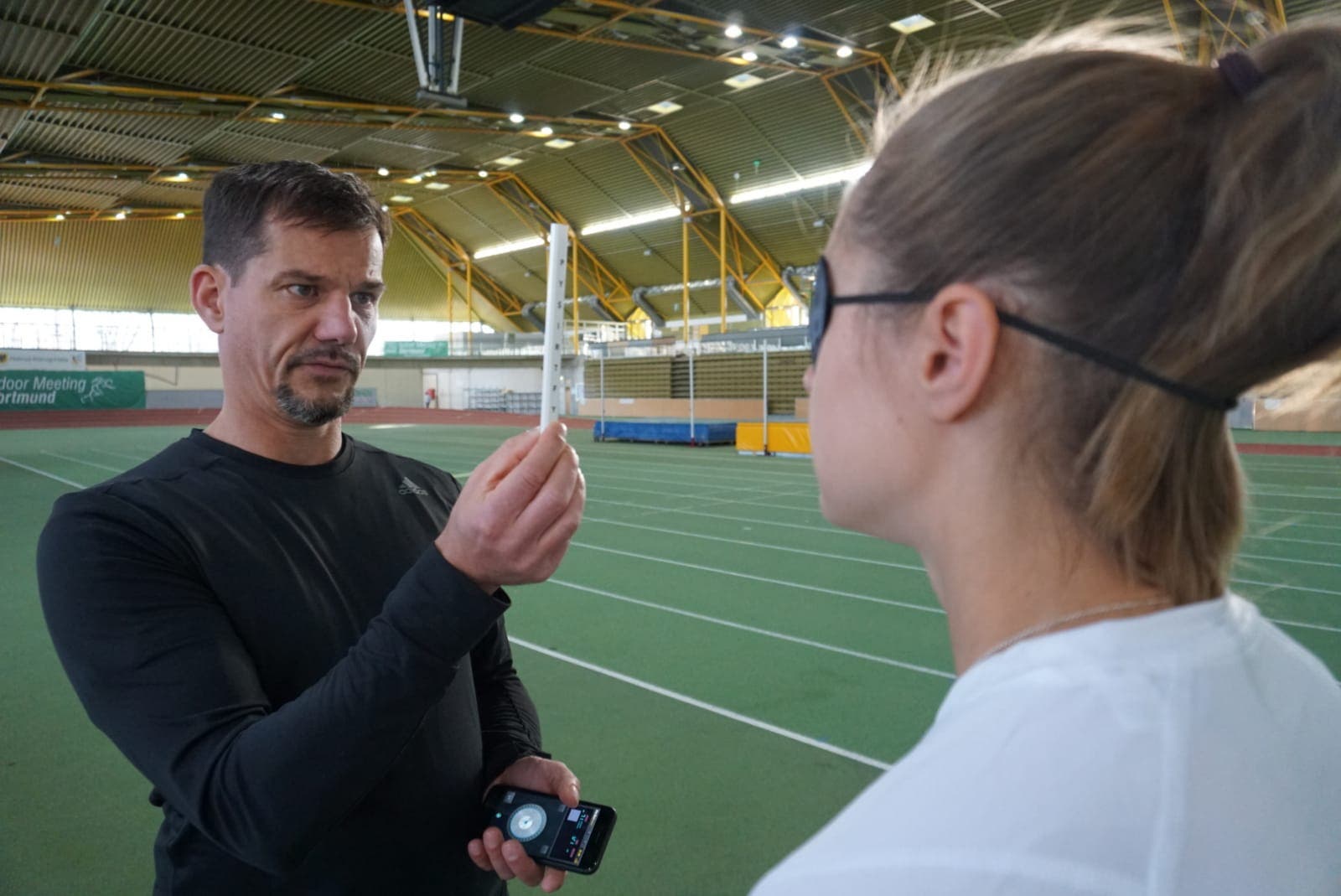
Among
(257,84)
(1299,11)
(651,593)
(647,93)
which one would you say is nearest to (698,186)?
(647,93)

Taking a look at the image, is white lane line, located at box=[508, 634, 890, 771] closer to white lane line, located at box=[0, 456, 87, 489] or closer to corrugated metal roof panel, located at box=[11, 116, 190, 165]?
white lane line, located at box=[0, 456, 87, 489]

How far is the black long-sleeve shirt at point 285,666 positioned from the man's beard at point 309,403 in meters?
0.10

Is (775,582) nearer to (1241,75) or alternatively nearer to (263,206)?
(263,206)

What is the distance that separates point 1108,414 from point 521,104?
26476mm

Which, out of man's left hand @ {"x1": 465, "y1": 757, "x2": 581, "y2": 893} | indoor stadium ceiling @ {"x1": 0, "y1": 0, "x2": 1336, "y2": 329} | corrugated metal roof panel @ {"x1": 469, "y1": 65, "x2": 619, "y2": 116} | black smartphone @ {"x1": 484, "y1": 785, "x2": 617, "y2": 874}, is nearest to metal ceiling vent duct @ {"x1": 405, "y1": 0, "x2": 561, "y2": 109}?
indoor stadium ceiling @ {"x1": 0, "y1": 0, "x2": 1336, "y2": 329}

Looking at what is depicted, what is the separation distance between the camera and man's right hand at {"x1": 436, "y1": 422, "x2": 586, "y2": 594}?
1.24m

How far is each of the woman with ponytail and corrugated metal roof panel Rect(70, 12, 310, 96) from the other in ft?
66.4

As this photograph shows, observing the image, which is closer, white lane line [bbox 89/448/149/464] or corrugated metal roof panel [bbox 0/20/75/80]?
corrugated metal roof panel [bbox 0/20/75/80]

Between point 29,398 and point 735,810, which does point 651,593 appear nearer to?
point 735,810

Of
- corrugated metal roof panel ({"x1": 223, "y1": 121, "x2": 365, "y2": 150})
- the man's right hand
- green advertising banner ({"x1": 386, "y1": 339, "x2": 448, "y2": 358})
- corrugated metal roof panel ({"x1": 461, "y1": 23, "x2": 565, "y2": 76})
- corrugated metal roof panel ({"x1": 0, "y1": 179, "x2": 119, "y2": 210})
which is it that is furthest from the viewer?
green advertising banner ({"x1": 386, "y1": 339, "x2": 448, "y2": 358})

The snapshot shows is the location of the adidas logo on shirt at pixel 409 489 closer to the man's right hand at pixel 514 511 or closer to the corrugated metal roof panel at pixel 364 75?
the man's right hand at pixel 514 511

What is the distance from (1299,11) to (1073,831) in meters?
22.9

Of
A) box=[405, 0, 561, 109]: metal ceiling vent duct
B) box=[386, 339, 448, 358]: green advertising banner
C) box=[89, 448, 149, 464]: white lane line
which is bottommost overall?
box=[89, 448, 149, 464]: white lane line

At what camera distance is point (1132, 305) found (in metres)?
0.75
